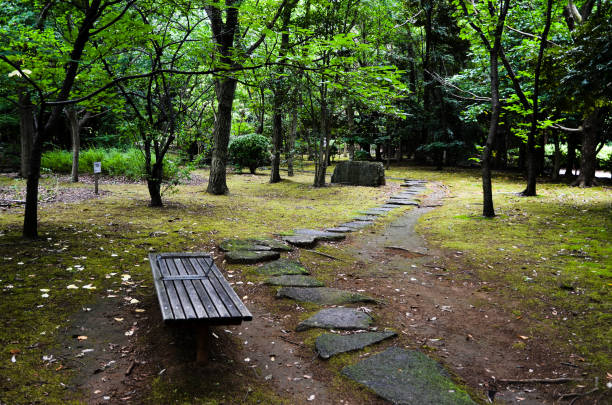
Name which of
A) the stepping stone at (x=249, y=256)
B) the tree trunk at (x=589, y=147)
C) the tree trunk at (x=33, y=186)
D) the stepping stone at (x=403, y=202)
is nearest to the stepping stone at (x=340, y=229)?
the stepping stone at (x=249, y=256)

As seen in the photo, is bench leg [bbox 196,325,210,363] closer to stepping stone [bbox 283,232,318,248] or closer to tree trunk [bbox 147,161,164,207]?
stepping stone [bbox 283,232,318,248]

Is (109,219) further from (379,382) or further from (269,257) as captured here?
(379,382)

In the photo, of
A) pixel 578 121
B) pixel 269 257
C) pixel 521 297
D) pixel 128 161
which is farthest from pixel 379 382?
pixel 578 121

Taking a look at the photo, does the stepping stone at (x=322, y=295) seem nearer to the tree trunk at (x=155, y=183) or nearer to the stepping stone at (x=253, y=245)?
the stepping stone at (x=253, y=245)

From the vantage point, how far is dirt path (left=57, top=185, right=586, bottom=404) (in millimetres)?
2787

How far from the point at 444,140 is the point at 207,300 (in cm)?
1894

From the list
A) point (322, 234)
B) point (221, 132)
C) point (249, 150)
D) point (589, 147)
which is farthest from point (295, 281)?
point (249, 150)

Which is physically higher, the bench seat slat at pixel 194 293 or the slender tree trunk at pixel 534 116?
the slender tree trunk at pixel 534 116

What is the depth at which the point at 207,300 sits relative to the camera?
2.95 meters

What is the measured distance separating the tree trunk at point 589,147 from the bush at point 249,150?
41.2 feet

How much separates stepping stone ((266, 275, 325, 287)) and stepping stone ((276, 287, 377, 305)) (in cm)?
12

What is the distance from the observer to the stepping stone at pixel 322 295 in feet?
14.2

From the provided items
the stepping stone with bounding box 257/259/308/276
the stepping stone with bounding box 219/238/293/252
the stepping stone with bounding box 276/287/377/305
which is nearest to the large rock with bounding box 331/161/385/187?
the stepping stone with bounding box 219/238/293/252

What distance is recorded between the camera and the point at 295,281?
15.9 ft
